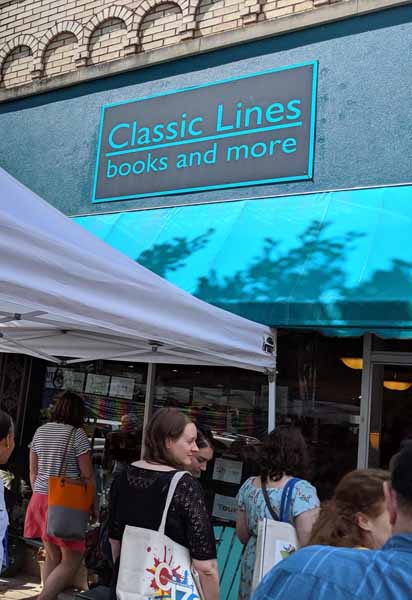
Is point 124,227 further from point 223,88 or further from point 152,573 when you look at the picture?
point 152,573

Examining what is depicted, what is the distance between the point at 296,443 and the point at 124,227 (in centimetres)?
416

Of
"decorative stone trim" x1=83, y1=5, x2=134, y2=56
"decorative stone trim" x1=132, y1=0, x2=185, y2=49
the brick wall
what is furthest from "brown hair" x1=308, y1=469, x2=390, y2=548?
"decorative stone trim" x1=83, y1=5, x2=134, y2=56

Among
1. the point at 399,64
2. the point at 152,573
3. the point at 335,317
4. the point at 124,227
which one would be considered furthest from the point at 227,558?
the point at 399,64

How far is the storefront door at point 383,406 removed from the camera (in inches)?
234

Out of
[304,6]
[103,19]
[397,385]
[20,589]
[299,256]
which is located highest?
[103,19]

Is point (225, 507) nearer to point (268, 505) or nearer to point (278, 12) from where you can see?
point (268, 505)

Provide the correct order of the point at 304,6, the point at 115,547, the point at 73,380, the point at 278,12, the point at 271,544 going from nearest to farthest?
the point at 115,547, the point at 271,544, the point at 304,6, the point at 278,12, the point at 73,380

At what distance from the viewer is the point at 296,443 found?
3811 mm

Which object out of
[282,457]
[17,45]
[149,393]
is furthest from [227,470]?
[17,45]

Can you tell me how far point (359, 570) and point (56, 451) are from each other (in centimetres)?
424

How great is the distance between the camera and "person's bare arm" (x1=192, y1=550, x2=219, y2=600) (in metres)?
3.04

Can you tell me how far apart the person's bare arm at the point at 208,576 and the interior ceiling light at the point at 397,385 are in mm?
3386

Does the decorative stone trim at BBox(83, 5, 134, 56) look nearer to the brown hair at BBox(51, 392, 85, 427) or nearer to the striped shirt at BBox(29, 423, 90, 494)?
the brown hair at BBox(51, 392, 85, 427)

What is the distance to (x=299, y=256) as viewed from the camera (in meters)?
5.78
